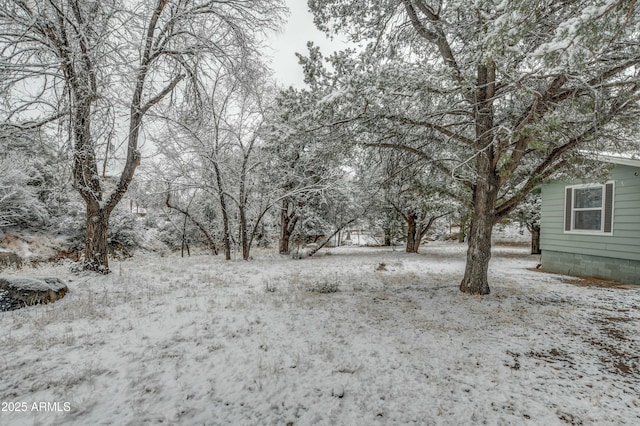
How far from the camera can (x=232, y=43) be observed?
6.10m

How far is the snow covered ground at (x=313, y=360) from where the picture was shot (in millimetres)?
2426

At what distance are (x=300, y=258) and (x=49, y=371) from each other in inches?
424

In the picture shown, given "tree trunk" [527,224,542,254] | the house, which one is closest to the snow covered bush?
the house

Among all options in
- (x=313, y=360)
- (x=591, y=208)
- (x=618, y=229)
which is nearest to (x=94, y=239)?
(x=313, y=360)

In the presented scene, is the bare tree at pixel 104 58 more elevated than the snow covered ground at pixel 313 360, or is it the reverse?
the bare tree at pixel 104 58

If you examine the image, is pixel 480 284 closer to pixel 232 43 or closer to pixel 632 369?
pixel 632 369

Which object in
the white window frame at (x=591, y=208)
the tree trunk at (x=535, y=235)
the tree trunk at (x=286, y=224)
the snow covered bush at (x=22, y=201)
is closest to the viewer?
the white window frame at (x=591, y=208)

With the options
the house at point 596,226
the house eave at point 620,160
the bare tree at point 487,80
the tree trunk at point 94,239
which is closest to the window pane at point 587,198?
the house at point 596,226

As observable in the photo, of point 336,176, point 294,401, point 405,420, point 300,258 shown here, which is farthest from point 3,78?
point 300,258

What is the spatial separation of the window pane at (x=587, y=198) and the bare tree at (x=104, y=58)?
1057cm

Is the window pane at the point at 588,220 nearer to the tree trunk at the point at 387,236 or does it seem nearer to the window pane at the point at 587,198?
the window pane at the point at 587,198

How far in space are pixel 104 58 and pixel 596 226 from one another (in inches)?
514

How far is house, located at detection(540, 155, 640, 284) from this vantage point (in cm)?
787

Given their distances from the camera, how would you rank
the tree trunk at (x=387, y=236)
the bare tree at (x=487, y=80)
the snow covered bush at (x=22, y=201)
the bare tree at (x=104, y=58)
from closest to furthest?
the bare tree at (x=487, y=80), the bare tree at (x=104, y=58), the snow covered bush at (x=22, y=201), the tree trunk at (x=387, y=236)
